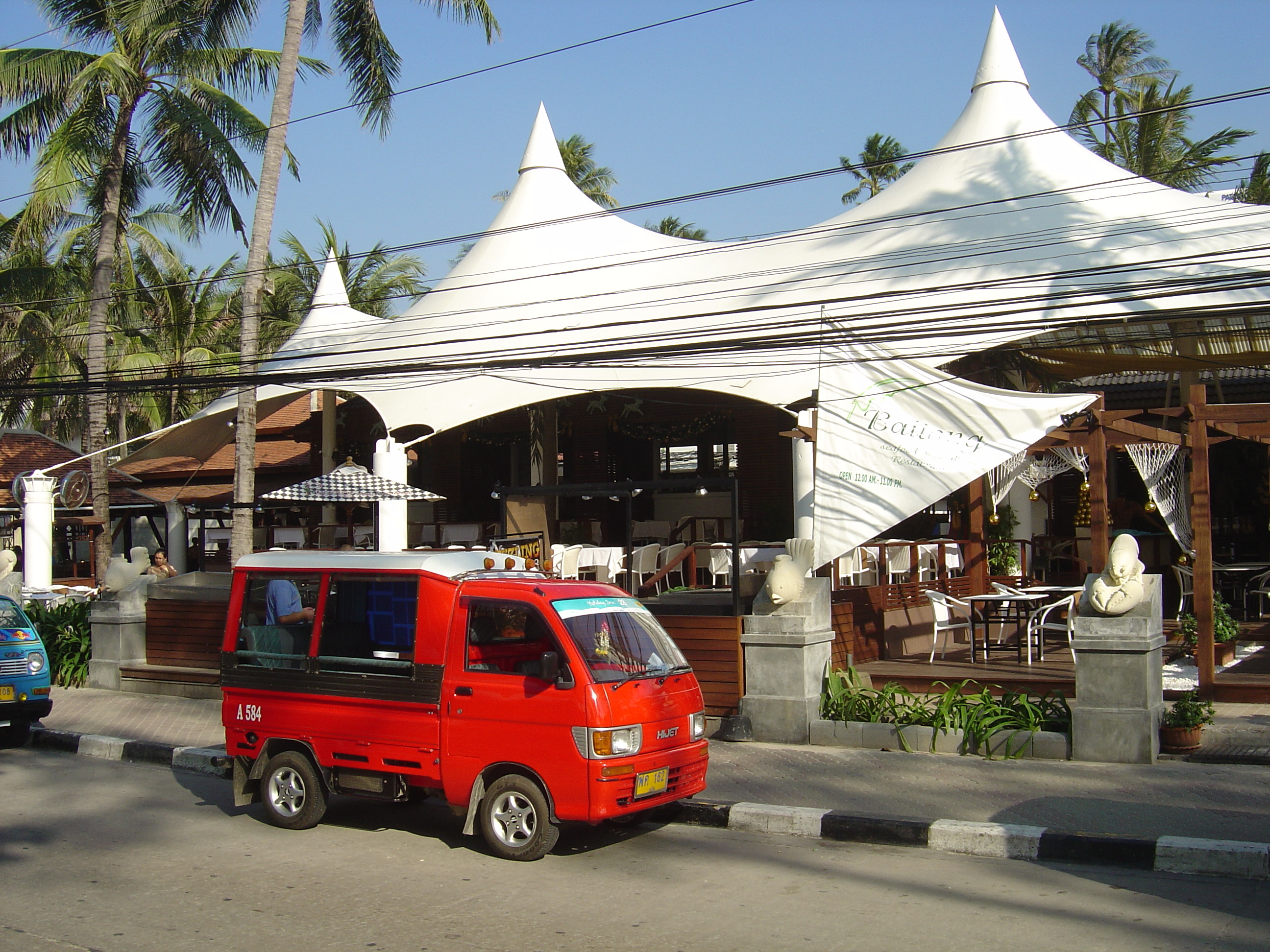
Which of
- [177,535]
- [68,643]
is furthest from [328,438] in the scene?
[68,643]

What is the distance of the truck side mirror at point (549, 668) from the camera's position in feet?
22.9

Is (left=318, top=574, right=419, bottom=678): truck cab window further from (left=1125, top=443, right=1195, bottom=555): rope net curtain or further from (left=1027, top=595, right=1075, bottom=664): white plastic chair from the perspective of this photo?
(left=1125, top=443, right=1195, bottom=555): rope net curtain

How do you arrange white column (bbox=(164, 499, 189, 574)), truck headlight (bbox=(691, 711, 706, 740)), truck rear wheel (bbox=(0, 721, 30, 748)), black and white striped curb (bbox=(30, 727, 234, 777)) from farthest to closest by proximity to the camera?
white column (bbox=(164, 499, 189, 574))
truck rear wheel (bbox=(0, 721, 30, 748))
black and white striped curb (bbox=(30, 727, 234, 777))
truck headlight (bbox=(691, 711, 706, 740))

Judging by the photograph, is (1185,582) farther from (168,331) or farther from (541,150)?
(168,331)

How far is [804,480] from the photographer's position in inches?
540

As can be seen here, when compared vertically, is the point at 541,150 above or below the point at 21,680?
above

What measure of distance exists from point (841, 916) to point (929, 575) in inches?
409

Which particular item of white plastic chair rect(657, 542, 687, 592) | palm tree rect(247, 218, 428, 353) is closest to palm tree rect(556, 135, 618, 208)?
palm tree rect(247, 218, 428, 353)

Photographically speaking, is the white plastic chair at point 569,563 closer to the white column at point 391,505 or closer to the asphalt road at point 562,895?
the white column at point 391,505

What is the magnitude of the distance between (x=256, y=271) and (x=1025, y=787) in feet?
46.6

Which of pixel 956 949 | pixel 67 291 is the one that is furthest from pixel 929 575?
pixel 67 291

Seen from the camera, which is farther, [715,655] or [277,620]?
[715,655]

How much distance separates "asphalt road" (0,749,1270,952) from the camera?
561cm

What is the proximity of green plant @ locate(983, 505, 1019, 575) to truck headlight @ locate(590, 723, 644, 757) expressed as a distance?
382 inches
